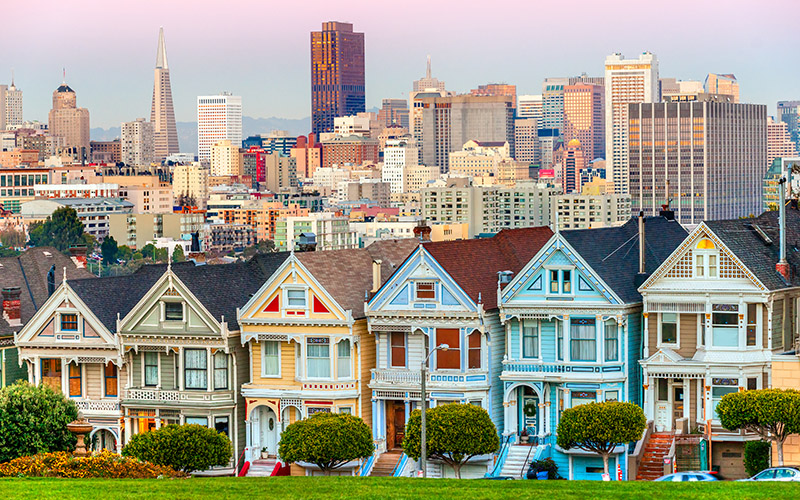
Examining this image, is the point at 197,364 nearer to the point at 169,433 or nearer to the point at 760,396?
the point at 169,433

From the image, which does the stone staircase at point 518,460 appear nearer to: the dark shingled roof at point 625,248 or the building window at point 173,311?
the dark shingled roof at point 625,248

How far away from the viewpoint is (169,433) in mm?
52562

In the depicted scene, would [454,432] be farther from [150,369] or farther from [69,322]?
[69,322]

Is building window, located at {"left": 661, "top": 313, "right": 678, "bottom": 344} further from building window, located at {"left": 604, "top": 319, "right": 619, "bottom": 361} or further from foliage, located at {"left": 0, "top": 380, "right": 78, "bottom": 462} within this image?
foliage, located at {"left": 0, "top": 380, "right": 78, "bottom": 462}

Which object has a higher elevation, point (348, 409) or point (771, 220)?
point (771, 220)

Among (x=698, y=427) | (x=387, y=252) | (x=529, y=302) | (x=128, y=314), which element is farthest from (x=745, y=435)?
(x=128, y=314)

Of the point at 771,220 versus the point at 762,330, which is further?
the point at 771,220

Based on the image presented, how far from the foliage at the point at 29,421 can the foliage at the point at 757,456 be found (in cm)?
2092

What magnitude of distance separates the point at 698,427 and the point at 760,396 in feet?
11.8

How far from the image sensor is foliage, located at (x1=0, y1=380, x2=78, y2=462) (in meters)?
55.8

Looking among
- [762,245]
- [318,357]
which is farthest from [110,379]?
[762,245]

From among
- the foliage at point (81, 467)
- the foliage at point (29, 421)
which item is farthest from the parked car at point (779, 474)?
the foliage at point (29, 421)

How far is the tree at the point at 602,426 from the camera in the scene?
49.2m

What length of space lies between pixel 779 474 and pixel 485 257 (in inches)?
513
